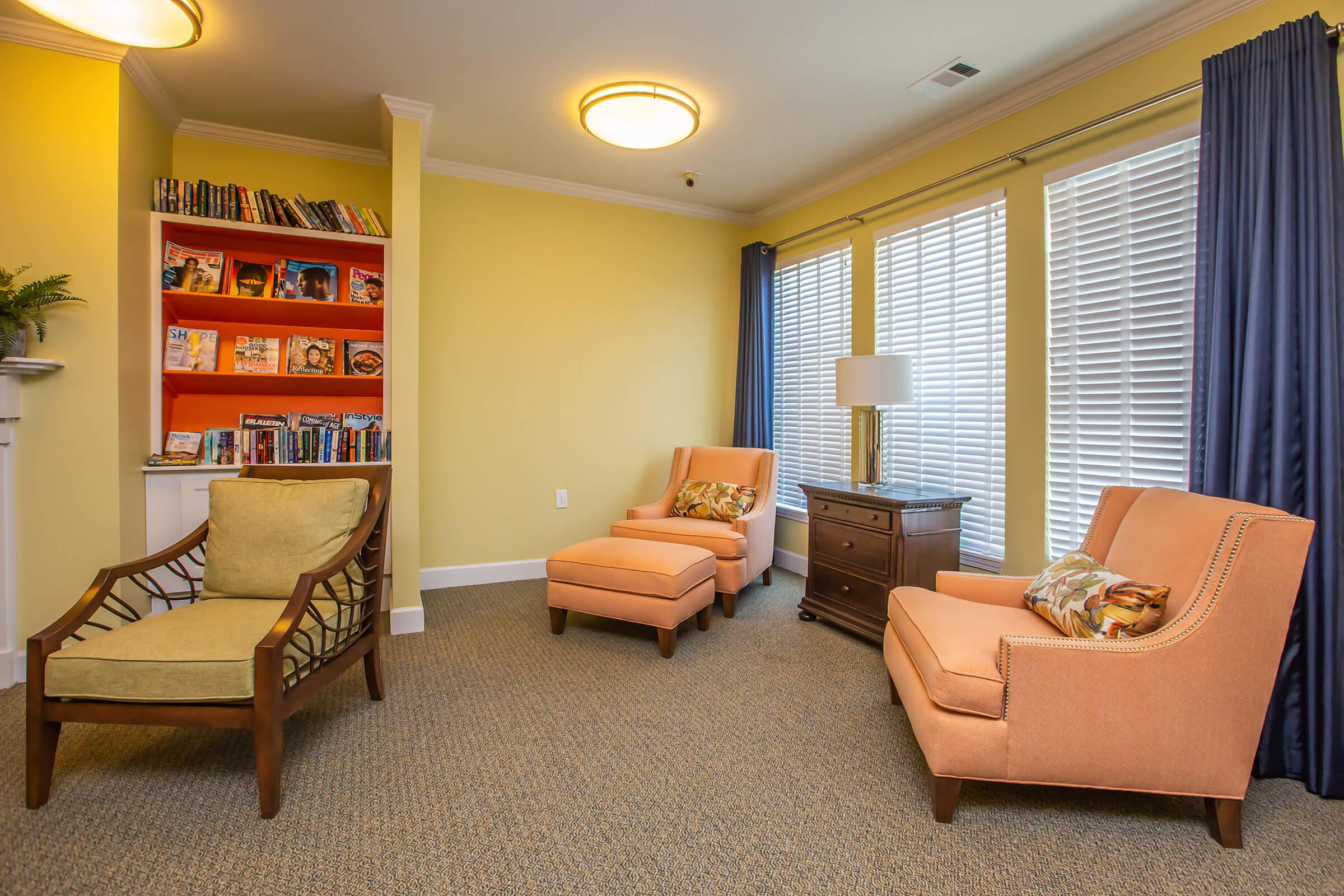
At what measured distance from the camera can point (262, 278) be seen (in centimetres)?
338

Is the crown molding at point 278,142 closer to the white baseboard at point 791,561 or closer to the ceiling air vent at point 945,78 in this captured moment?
the ceiling air vent at point 945,78

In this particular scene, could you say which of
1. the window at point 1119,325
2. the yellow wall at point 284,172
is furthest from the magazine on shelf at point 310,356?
the window at point 1119,325

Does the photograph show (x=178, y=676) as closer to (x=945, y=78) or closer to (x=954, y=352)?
(x=954, y=352)

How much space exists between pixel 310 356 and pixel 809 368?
3.17 metres

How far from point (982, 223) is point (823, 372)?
1.40 m

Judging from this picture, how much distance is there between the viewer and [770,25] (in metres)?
2.60

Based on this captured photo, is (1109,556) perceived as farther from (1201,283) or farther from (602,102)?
(602,102)

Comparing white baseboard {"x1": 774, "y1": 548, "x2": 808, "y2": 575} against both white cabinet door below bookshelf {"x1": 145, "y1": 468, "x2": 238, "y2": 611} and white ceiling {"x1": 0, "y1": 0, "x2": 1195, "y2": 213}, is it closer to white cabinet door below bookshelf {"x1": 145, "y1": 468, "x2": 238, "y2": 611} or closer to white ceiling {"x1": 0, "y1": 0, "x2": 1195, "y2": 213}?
white ceiling {"x1": 0, "y1": 0, "x2": 1195, "y2": 213}

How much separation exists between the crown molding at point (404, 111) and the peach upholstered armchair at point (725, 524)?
97.8 inches

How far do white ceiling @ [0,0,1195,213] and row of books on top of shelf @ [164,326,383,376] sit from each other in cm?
120

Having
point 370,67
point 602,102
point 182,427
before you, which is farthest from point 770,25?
point 182,427

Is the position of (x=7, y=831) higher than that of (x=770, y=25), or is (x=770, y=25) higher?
(x=770, y=25)

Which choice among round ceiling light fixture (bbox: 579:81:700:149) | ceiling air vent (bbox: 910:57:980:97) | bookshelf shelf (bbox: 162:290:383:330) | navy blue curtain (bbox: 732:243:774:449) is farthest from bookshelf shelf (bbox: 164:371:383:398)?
ceiling air vent (bbox: 910:57:980:97)

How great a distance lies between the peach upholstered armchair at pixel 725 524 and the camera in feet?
11.8
